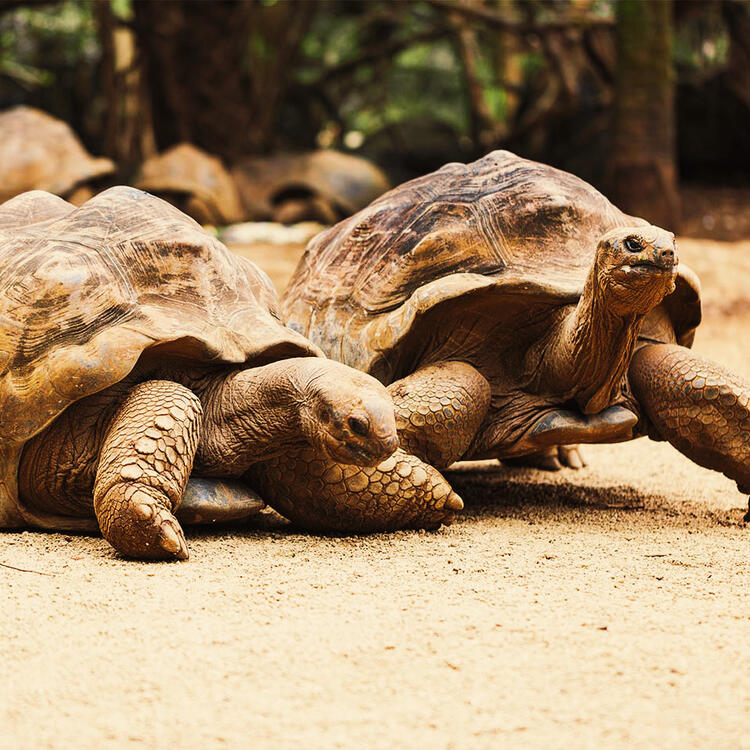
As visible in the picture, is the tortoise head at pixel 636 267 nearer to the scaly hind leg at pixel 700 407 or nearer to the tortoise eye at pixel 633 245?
the tortoise eye at pixel 633 245

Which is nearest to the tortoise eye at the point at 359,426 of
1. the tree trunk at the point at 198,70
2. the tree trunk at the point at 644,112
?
the tree trunk at the point at 644,112

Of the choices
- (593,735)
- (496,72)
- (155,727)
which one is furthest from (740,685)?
(496,72)

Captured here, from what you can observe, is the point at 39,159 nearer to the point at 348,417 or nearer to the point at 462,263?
the point at 462,263

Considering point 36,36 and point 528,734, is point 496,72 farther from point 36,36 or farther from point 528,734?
point 528,734

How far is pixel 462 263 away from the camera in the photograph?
343cm

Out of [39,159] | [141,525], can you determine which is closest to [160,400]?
[141,525]

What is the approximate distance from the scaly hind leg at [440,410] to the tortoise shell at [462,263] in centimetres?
20

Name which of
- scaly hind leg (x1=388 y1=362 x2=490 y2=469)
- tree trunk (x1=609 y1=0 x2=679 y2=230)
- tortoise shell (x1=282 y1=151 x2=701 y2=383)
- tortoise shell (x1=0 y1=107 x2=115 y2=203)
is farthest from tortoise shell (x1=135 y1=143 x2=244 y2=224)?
scaly hind leg (x1=388 y1=362 x2=490 y2=469)

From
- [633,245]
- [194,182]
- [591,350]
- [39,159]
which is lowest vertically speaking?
[591,350]

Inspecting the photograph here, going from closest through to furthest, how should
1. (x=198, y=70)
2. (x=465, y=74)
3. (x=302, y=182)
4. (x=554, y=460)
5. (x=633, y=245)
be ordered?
1. (x=633, y=245)
2. (x=554, y=460)
3. (x=198, y=70)
4. (x=302, y=182)
5. (x=465, y=74)

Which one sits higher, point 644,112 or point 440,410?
point 644,112

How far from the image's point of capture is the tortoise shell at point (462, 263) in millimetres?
3357

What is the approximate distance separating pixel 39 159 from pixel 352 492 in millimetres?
8039

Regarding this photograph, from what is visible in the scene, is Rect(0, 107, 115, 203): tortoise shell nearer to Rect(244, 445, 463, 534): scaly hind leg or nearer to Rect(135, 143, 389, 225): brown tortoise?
Rect(135, 143, 389, 225): brown tortoise
